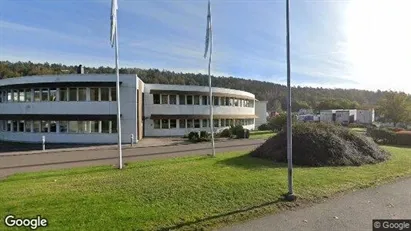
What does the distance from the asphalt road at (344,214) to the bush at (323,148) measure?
16.6ft

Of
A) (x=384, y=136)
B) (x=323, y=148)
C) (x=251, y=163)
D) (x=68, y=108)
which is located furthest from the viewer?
(x=68, y=108)

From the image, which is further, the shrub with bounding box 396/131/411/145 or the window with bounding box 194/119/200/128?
the window with bounding box 194/119/200/128

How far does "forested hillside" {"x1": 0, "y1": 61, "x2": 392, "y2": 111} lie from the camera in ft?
213

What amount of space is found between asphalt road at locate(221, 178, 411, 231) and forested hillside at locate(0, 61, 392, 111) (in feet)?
186

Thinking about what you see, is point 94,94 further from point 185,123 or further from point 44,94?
point 185,123

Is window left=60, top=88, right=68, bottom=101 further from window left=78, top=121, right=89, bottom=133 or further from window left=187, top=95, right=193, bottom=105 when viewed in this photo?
window left=187, top=95, right=193, bottom=105

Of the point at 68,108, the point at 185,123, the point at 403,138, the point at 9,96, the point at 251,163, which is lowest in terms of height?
the point at 251,163

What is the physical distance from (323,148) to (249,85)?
114 meters

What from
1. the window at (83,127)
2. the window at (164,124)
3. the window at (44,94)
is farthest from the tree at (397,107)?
the window at (44,94)

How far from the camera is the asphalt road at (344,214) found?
22.8 feet

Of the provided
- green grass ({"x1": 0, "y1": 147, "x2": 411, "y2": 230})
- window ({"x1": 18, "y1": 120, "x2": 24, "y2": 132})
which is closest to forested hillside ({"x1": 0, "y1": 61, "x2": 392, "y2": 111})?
window ({"x1": 18, "y1": 120, "x2": 24, "y2": 132})

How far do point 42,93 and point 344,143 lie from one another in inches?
1033

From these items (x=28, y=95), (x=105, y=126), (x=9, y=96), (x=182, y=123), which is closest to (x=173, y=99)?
(x=182, y=123)

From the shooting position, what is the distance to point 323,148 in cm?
1555
